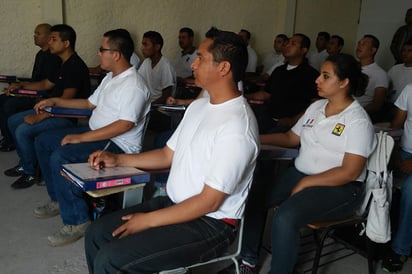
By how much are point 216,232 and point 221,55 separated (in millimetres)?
619

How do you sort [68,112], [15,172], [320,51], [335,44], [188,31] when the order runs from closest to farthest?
[68,112] < [15,172] < [188,31] < [335,44] < [320,51]

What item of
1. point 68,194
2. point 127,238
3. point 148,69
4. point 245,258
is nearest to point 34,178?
point 68,194

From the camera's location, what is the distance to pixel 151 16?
211 inches

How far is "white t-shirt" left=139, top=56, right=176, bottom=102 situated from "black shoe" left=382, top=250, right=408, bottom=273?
261 cm

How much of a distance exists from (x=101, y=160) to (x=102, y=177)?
0.22 metres

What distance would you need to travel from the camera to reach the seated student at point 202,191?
1303mm

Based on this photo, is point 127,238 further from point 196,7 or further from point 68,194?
point 196,7

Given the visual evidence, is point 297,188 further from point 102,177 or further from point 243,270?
point 102,177

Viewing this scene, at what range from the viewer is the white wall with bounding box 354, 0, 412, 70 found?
647 cm

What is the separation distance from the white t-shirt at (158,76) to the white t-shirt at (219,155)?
254 centimetres

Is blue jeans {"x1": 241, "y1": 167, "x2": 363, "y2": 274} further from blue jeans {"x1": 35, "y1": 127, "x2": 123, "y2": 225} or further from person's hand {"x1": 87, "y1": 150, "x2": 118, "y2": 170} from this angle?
blue jeans {"x1": 35, "y1": 127, "x2": 123, "y2": 225}

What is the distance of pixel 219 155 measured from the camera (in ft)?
4.33

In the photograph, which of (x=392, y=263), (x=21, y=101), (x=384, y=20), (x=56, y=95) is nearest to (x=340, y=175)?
(x=392, y=263)

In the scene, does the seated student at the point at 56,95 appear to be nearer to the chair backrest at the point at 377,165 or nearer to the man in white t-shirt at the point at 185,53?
the chair backrest at the point at 377,165
